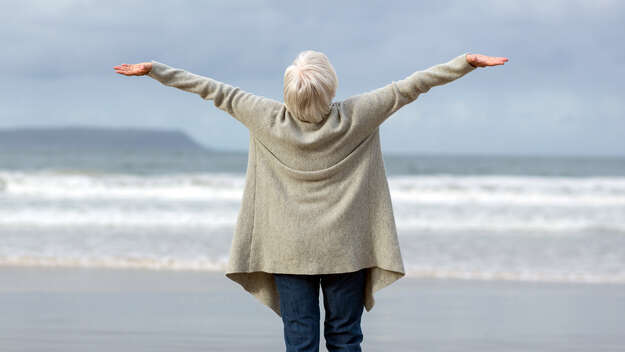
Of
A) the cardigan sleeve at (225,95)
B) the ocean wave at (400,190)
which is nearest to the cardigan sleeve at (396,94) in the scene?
the cardigan sleeve at (225,95)

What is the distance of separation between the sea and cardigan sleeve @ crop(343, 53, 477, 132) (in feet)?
14.2

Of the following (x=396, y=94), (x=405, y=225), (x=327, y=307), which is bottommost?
(x=405, y=225)

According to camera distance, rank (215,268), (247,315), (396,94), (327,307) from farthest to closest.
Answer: (215,268), (247,315), (327,307), (396,94)

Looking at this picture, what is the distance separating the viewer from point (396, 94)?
7.73 ft

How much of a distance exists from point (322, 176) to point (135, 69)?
2.35ft

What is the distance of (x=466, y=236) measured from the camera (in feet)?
30.7

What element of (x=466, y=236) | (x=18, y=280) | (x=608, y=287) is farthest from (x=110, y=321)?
(x=466, y=236)

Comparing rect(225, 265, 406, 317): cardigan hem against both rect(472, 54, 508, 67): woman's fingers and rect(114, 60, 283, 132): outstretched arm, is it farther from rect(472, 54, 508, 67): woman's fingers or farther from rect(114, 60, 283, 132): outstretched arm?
rect(472, 54, 508, 67): woman's fingers

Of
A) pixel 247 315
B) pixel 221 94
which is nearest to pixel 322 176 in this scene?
pixel 221 94

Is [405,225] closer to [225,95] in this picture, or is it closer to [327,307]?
[327,307]

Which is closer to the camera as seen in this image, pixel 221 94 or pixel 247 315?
pixel 221 94

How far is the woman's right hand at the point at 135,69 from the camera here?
2.38 metres

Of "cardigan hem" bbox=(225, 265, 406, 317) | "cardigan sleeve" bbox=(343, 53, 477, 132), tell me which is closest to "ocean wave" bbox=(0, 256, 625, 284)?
"cardigan hem" bbox=(225, 265, 406, 317)

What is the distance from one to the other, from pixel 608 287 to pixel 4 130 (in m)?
46.4
